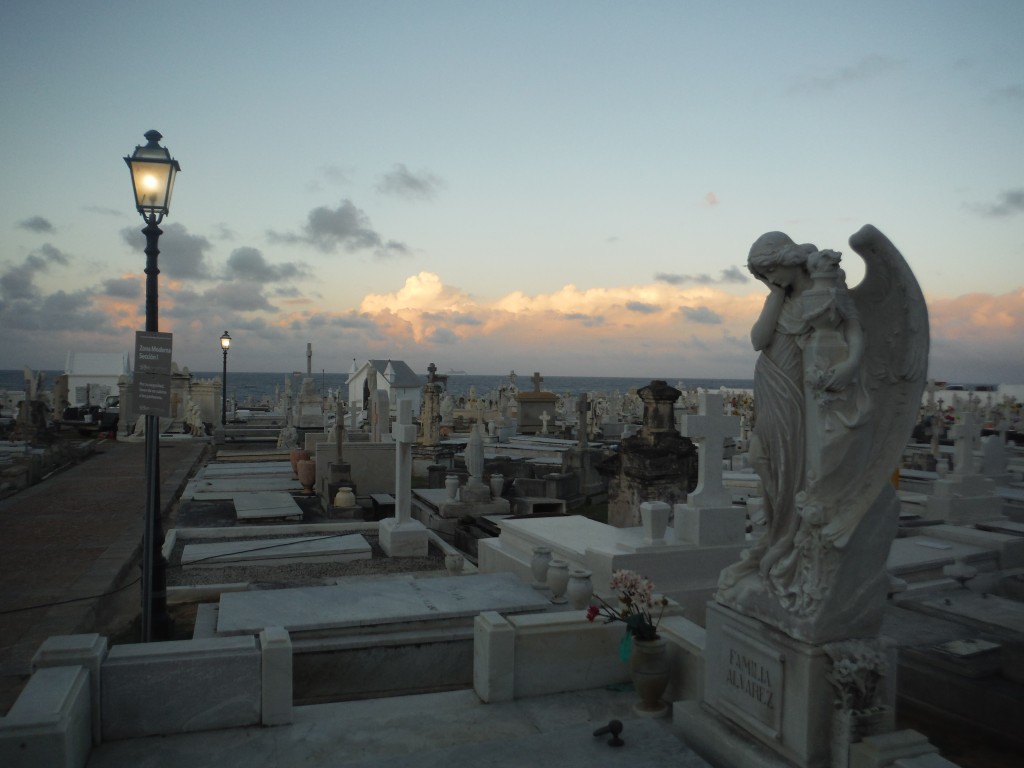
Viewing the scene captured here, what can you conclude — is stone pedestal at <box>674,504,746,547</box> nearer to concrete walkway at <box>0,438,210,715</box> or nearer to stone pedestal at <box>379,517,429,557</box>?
stone pedestal at <box>379,517,429,557</box>

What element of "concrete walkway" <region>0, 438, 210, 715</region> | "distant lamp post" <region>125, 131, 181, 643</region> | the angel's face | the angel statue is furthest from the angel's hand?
"concrete walkway" <region>0, 438, 210, 715</region>

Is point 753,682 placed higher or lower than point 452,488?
higher

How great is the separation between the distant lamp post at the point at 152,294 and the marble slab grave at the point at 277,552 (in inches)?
110

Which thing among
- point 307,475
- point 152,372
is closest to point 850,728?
point 152,372

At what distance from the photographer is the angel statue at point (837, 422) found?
3621 mm

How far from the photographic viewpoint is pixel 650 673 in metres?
4.66

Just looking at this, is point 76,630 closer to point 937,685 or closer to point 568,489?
point 937,685

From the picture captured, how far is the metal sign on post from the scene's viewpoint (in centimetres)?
578

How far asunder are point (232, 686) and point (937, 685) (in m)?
4.89

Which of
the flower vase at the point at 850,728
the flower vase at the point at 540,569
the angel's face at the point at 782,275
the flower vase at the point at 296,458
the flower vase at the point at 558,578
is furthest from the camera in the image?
the flower vase at the point at 296,458

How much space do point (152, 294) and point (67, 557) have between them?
5427mm

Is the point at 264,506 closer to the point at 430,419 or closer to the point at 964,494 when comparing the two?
the point at 964,494

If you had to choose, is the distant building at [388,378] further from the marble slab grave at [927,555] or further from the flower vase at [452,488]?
the marble slab grave at [927,555]

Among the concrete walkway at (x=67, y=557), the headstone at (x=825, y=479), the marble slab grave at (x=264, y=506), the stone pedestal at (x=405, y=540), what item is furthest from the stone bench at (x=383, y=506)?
the headstone at (x=825, y=479)
